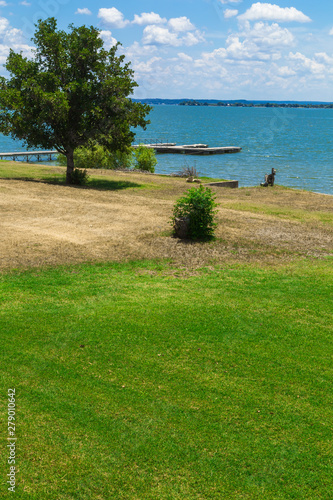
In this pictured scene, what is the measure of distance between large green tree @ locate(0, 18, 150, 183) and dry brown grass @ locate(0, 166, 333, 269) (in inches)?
139

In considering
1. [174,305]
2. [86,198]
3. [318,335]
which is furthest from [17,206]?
[318,335]

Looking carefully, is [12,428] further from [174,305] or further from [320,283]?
[320,283]

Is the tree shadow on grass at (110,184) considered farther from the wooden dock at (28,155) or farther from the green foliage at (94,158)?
the wooden dock at (28,155)

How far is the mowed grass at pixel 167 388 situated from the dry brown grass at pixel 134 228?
239cm

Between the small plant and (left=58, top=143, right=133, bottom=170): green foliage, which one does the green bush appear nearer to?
the small plant

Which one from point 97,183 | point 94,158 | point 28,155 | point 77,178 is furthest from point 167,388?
point 28,155

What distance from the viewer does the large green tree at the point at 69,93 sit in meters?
24.8

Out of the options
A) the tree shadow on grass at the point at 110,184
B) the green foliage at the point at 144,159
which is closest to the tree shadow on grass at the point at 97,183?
the tree shadow on grass at the point at 110,184

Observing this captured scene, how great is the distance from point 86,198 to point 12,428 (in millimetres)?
16687

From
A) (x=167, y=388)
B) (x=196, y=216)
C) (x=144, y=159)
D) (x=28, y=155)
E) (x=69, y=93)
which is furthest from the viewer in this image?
(x=28, y=155)

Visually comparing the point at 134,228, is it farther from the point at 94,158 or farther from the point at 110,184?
the point at 94,158

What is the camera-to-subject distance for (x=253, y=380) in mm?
6641

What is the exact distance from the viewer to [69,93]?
25.3 m

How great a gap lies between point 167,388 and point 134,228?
969cm
